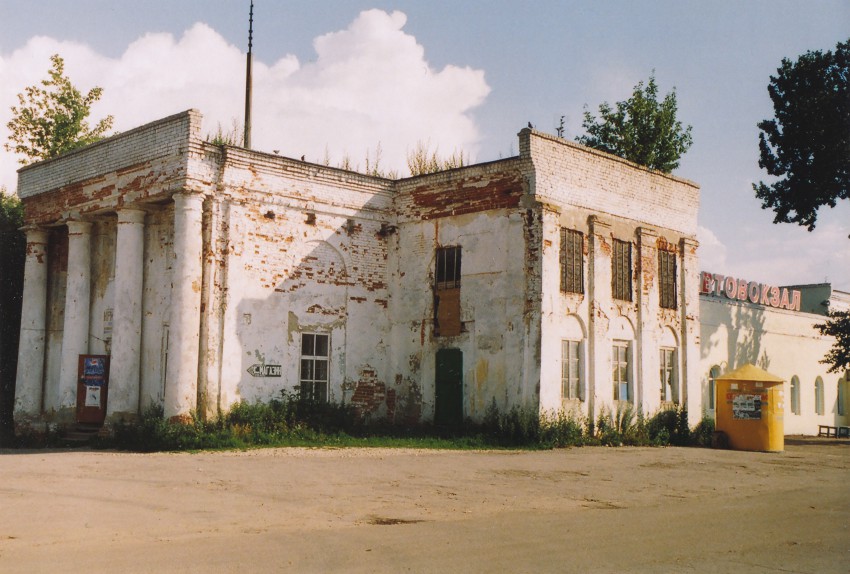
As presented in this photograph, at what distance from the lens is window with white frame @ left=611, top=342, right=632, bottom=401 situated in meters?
20.2

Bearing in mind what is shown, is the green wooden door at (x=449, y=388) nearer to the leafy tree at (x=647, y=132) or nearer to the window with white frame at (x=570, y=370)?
the window with white frame at (x=570, y=370)

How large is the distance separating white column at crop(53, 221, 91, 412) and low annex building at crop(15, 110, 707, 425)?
46 millimetres

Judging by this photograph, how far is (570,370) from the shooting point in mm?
19031

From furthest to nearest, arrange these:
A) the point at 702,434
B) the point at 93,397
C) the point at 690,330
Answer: the point at 690,330 → the point at 702,434 → the point at 93,397

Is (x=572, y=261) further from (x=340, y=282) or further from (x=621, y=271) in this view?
(x=340, y=282)

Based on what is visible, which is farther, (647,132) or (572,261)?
(647,132)

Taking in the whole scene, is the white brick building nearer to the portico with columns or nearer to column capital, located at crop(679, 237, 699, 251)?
the portico with columns

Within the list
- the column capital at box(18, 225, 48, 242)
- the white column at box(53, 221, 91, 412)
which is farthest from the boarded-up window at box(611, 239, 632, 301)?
the column capital at box(18, 225, 48, 242)

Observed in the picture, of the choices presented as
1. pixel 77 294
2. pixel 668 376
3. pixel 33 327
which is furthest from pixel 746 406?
pixel 33 327

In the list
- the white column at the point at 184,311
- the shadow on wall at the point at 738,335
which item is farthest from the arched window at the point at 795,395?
the white column at the point at 184,311

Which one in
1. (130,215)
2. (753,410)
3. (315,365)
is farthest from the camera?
(753,410)

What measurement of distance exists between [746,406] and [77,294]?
16057 millimetres

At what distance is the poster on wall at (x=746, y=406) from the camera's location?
1978 cm

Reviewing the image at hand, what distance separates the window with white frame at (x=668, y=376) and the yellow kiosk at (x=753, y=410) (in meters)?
1.59
